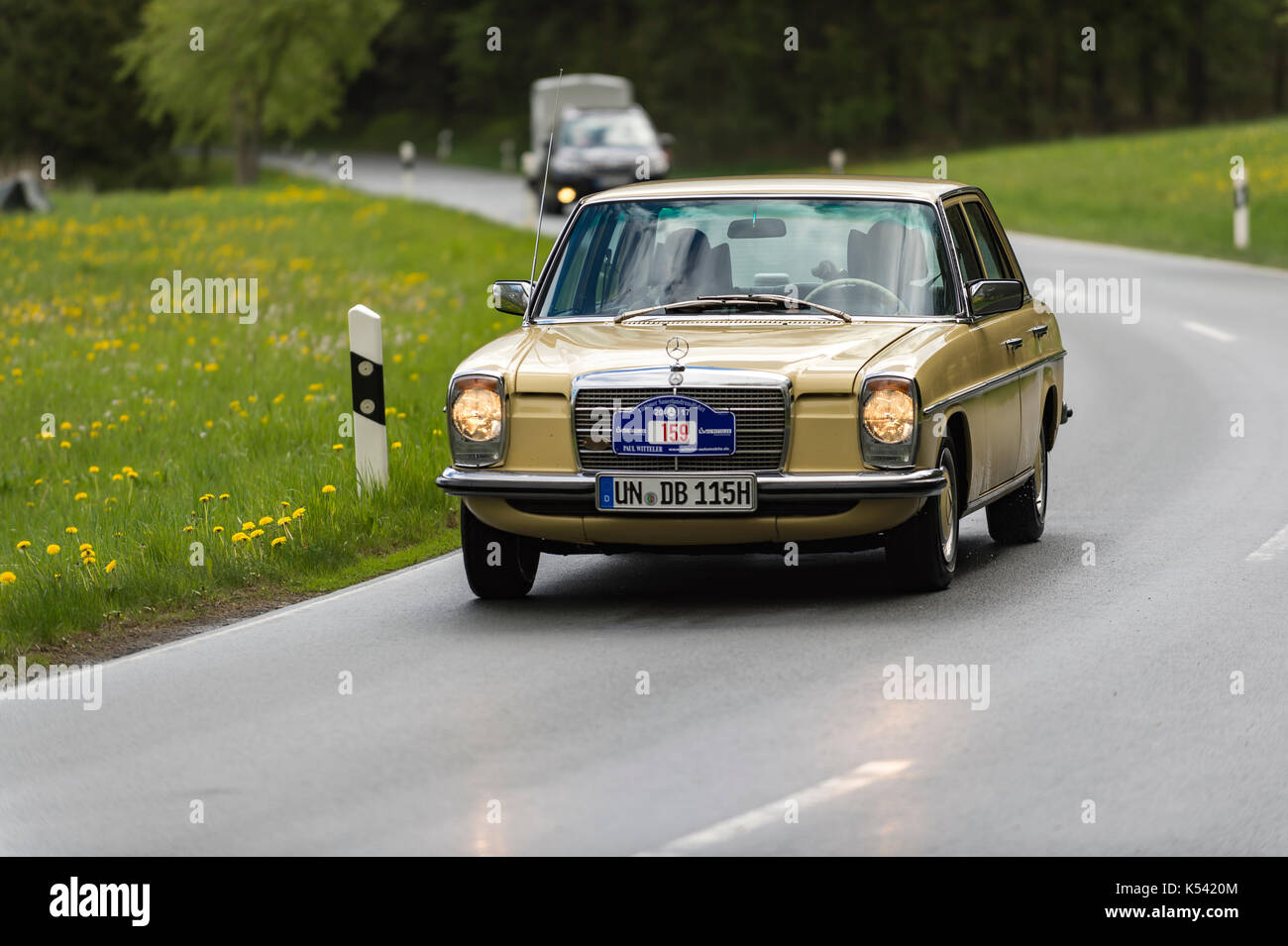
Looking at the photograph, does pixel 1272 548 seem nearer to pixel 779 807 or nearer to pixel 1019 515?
pixel 1019 515

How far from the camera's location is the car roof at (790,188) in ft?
33.6

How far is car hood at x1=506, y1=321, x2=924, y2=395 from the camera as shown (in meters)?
8.93

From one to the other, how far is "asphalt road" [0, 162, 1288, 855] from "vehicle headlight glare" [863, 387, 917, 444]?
0.71 meters

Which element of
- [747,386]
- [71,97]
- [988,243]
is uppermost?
[71,97]

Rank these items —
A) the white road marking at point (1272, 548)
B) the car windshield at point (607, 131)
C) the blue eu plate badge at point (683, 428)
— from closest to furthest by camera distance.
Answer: the blue eu plate badge at point (683, 428), the white road marking at point (1272, 548), the car windshield at point (607, 131)

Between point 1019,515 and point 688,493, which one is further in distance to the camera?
point 1019,515

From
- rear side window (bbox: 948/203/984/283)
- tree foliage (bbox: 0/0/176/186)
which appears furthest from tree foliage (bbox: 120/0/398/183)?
rear side window (bbox: 948/203/984/283)

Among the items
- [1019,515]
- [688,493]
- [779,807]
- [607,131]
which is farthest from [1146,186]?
[779,807]

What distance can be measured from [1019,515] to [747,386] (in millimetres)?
2508

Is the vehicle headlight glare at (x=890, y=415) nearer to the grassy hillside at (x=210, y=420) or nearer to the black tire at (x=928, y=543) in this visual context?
the black tire at (x=928, y=543)

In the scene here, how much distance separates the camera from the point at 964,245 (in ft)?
34.5

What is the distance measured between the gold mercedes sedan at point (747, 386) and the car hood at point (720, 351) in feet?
0.04

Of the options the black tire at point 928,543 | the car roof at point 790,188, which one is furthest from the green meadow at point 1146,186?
the black tire at point 928,543
